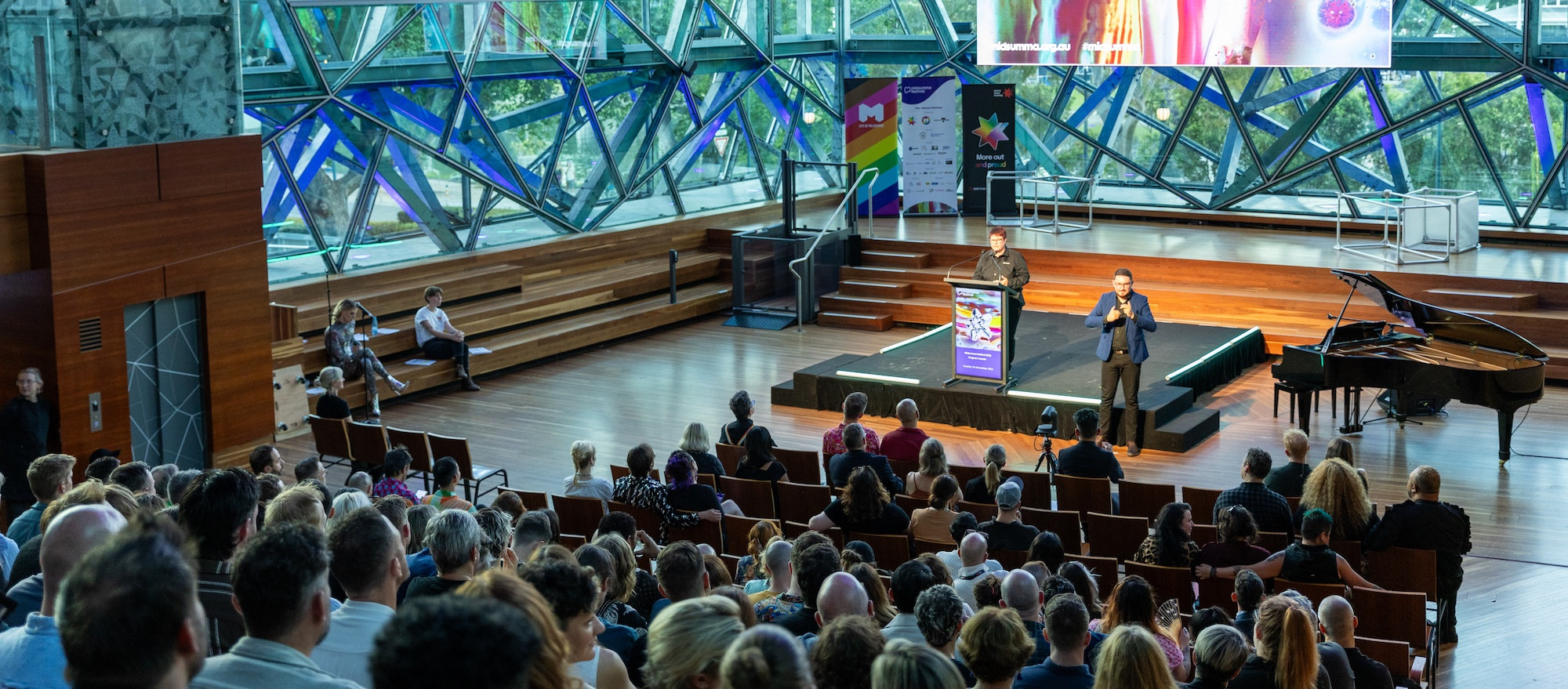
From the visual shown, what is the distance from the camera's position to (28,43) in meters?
9.70

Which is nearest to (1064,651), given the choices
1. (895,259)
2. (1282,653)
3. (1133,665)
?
(1133,665)

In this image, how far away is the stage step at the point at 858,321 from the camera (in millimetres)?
15359

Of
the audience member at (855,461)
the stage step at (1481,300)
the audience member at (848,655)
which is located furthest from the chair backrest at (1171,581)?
the stage step at (1481,300)

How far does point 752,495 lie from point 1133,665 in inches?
186

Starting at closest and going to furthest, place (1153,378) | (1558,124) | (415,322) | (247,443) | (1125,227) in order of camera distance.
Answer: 1. (247,443)
2. (1153,378)
3. (415,322)
4. (1558,124)
5. (1125,227)

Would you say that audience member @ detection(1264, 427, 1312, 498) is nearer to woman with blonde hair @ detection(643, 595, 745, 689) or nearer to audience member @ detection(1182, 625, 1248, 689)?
audience member @ detection(1182, 625, 1248, 689)

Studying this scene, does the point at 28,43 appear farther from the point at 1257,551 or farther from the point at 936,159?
the point at 936,159

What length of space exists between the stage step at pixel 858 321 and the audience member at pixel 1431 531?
28.2 ft

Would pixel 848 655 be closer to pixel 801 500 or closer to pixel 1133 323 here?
pixel 801 500

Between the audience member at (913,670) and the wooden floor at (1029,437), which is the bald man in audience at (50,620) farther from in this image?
the wooden floor at (1029,437)

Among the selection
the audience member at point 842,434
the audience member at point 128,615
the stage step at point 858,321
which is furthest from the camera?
the stage step at point 858,321

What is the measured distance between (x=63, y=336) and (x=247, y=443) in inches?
71.4

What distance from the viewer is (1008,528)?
672cm

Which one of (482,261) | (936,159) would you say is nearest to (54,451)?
(482,261)
